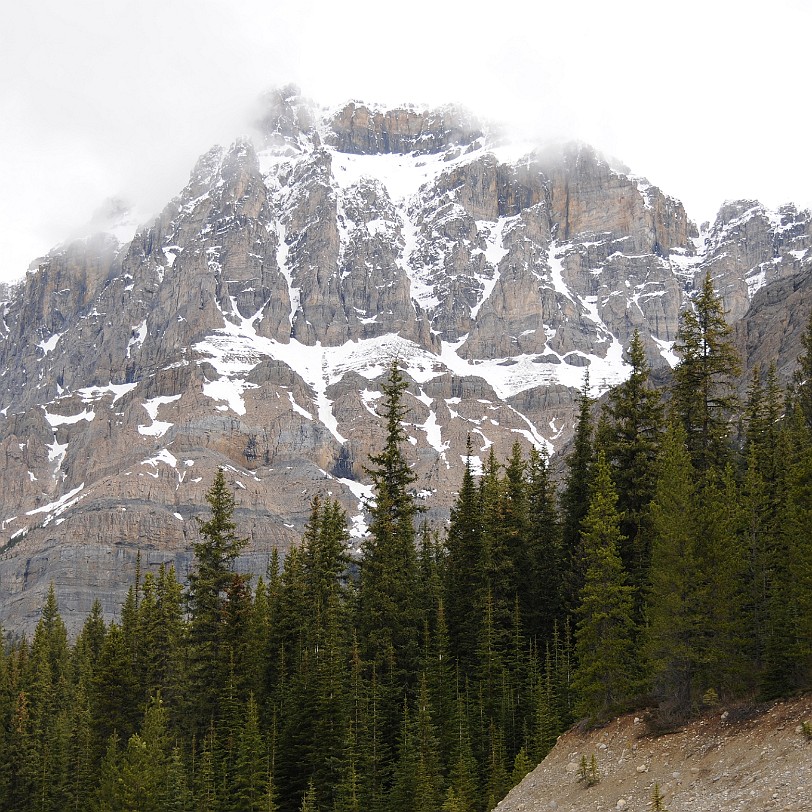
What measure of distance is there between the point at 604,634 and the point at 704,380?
57.7ft

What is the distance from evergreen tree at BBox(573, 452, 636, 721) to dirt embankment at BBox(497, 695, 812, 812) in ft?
3.75

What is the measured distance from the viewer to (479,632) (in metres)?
45.9

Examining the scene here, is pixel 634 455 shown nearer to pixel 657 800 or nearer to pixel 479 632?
pixel 479 632

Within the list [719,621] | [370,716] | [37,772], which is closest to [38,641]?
[37,772]

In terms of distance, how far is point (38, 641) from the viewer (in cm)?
8919

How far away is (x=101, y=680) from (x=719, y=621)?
3934cm

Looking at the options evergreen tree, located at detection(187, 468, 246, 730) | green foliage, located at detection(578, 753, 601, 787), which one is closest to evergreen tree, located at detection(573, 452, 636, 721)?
green foliage, located at detection(578, 753, 601, 787)

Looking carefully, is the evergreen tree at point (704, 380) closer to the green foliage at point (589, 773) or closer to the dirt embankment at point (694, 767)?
the dirt embankment at point (694, 767)

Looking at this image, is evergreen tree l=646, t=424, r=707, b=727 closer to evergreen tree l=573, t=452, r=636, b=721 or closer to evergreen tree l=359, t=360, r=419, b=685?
evergreen tree l=573, t=452, r=636, b=721

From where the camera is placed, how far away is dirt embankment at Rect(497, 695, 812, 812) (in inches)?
792

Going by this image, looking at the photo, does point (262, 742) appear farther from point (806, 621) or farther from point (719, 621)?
point (806, 621)

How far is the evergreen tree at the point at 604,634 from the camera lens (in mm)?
28156

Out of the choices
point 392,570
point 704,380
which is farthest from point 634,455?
point 392,570

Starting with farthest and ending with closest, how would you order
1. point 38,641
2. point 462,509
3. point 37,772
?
point 38,641
point 37,772
point 462,509
